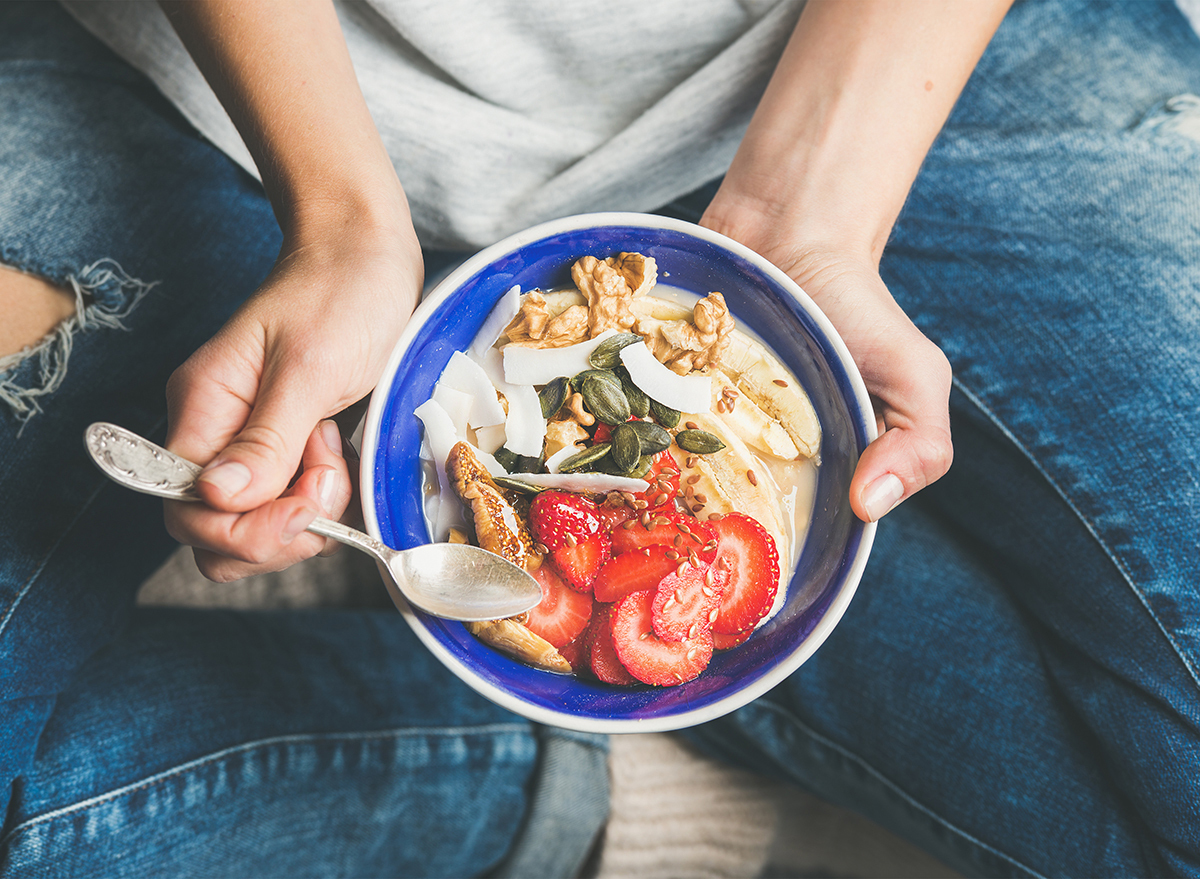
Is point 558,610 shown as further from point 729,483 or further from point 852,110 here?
point 852,110

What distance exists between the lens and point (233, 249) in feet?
3.87

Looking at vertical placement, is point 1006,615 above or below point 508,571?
below

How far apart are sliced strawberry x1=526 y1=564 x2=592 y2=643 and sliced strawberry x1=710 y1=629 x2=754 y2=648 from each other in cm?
15

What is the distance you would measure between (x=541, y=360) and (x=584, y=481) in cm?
15

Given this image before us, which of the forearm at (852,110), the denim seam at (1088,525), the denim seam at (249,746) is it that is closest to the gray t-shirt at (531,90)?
the forearm at (852,110)

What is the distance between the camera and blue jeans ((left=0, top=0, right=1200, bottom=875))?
1.07m

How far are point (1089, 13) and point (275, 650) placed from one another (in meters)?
1.85

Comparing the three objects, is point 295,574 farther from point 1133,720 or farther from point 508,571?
point 1133,720

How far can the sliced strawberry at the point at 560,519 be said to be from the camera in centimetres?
80

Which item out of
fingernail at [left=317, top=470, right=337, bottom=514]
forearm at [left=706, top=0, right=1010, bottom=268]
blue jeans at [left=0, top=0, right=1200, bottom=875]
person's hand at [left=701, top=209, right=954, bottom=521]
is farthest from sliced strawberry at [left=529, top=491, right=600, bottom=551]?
blue jeans at [left=0, top=0, right=1200, bottom=875]

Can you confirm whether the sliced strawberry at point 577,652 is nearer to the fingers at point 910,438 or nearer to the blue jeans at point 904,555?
the fingers at point 910,438

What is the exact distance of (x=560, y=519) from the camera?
800mm

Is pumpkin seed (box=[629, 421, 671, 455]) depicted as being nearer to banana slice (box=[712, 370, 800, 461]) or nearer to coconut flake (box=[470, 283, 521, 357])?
banana slice (box=[712, 370, 800, 461])

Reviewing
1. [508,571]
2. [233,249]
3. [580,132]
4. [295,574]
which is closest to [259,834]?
[295,574]
